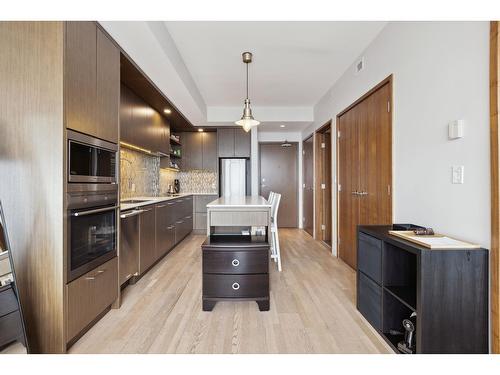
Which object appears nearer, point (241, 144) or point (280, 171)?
point (241, 144)

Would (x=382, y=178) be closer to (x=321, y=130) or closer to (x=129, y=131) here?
(x=321, y=130)

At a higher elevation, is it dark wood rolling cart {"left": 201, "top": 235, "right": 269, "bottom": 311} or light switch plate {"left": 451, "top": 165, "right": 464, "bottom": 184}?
light switch plate {"left": 451, "top": 165, "right": 464, "bottom": 184}

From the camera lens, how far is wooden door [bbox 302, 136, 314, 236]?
5684 mm

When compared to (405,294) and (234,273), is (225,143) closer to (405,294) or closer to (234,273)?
(234,273)

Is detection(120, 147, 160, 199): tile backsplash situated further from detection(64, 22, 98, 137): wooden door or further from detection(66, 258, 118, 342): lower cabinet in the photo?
detection(64, 22, 98, 137): wooden door

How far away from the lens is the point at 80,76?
69.5 inches

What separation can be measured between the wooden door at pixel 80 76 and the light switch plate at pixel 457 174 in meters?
2.37

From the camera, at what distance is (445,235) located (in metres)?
1.74

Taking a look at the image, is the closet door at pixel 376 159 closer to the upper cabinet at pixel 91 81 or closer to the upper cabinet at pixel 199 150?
the upper cabinet at pixel 91 81

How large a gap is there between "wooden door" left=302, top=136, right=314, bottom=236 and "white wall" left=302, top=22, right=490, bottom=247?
3112 mm

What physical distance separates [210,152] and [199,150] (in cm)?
25

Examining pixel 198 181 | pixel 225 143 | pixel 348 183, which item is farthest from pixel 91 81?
pixel 198 181

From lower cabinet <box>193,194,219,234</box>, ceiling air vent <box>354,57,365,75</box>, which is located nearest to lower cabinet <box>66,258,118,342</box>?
ceiling air vent <box>354,57,365,75</box>

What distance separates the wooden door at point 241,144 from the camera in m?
5.62
